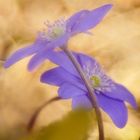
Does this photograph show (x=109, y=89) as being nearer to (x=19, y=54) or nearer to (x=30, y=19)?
(x=19, y=54)

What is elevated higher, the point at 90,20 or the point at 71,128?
the point at 90,20

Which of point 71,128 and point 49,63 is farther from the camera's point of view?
point 49,63

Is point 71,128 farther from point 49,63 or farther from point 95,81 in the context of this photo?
point 49,63

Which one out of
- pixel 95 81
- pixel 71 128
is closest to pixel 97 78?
pixel 95 81

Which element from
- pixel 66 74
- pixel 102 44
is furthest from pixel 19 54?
pixel 102 44

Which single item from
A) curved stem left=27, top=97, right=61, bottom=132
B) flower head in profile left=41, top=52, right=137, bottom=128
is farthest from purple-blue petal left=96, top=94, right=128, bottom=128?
curved stem left=27, top=97, right=61, bottom=132

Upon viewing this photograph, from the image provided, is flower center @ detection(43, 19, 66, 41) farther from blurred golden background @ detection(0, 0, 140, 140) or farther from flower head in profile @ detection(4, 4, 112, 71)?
blurred golden background @ detection(0, 0, 140, 140)
